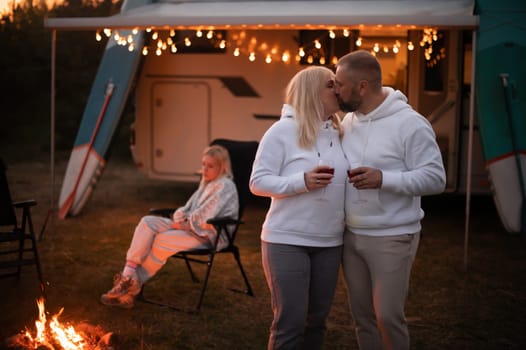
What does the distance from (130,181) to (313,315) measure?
7.72 m

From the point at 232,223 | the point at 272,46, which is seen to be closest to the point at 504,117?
the point at 272,46

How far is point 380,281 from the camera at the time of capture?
2939 mm

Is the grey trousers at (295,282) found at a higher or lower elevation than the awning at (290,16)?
lower

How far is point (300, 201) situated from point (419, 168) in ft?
1.64

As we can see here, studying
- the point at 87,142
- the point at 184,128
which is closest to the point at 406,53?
the point at 184,128

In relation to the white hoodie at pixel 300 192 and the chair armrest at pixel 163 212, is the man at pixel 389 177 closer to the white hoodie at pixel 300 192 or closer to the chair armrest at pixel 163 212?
the white hoodie at pixel 300 192

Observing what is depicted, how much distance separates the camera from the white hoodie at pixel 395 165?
2.88 meters

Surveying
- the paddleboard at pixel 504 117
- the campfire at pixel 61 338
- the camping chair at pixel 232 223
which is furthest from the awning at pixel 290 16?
the campfire at pixel 61 338

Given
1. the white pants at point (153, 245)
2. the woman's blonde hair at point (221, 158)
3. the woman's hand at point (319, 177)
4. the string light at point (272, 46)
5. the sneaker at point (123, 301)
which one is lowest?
the sneaker at point (123, 301)

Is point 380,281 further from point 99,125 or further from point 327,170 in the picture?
point 99,125

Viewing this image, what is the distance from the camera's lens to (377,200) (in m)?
2.90

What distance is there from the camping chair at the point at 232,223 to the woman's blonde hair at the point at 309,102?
1.77 m

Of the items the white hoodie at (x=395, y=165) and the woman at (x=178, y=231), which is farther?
the woman at (x=178, y=231)

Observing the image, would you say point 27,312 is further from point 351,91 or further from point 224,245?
point 351,91
